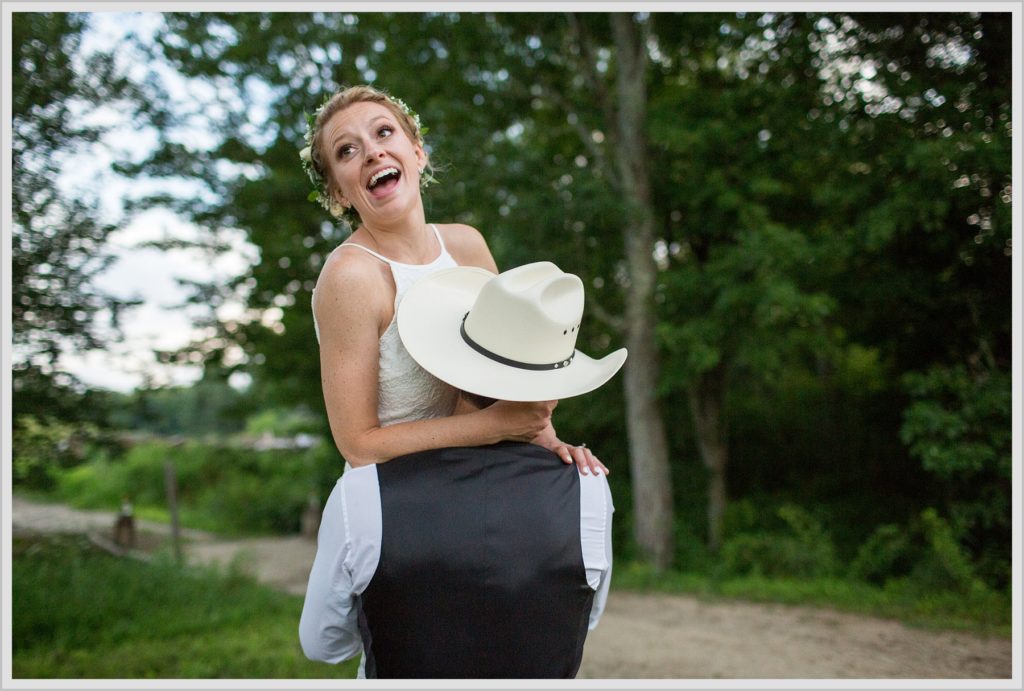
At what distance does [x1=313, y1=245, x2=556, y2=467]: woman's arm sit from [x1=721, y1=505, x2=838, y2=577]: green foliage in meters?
8.57

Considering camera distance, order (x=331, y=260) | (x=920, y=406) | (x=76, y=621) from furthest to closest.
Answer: (x=920, y=406), (x=76, y=621), (x=331, y=260)

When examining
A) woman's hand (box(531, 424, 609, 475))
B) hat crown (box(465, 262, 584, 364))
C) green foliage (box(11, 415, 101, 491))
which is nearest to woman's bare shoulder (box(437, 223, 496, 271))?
hat crown (box(465, 262, 584, 364))

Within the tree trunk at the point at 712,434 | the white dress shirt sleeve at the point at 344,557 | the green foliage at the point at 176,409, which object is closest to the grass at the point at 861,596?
the tree trunk at the point at 712,434

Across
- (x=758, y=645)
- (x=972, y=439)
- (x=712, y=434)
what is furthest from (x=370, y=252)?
(x=712, y=434)

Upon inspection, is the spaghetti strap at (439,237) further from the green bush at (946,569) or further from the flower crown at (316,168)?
the green bush at (946,569)

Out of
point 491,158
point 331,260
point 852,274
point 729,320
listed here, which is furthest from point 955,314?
point 331,260

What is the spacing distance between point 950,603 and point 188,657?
20.5 feet

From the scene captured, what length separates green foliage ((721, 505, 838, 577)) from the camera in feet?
30.7

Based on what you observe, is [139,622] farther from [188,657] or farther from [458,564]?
[458,564]

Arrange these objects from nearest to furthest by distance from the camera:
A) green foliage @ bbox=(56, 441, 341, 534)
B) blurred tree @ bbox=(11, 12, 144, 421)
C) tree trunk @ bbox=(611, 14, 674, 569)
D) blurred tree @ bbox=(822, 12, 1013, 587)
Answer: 1. blurred tree @ bbox=(11, 12, 144, 421)
2. blurred tree @ bbox=(822, 12, 1013, 587)
3. tree trunk @ bbox=(611, 14, 674, 569)
4. green foliage @ bbox=(56, 441, 341, 534)

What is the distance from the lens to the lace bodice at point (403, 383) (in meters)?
1.70

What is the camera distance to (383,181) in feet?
5.90

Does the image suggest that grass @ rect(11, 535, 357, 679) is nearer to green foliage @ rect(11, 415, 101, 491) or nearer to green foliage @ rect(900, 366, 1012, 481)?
green foliage @ rect(11, 415, 101, 491)

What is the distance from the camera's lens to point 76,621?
629 cm
